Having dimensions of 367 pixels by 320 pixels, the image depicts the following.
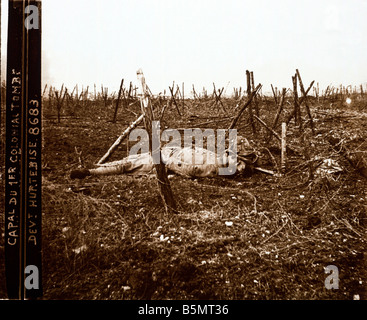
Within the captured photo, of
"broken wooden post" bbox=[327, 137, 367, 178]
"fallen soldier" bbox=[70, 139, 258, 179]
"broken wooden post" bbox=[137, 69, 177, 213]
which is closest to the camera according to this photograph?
"broken wooden post" bbox=[137, 69, 177, 213]

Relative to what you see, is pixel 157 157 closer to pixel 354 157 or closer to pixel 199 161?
pixel 199 161

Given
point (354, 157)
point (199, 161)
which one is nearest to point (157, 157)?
point (199, 161)

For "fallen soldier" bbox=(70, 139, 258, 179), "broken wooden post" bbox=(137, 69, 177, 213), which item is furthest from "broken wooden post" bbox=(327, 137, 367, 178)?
"broken wooden post" bbox=(137, 69, 177, 213)

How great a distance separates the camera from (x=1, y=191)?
2188 millimetres

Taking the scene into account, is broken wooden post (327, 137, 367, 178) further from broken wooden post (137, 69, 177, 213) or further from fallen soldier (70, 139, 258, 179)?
broken wooden post (137, 69, 177, 213)

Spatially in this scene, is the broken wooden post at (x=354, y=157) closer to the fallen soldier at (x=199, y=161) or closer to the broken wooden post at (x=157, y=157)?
the fallen soldier at (x=199, y=161)

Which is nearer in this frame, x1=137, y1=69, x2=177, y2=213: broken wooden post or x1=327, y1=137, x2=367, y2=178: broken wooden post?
x1=137, y1=69, x2=177, y2=213: broken wooden post

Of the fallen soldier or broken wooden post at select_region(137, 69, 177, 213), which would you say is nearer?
broken wooden post at select_region(137, 69, 177, 213)

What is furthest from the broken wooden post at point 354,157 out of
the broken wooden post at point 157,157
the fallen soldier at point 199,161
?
the broken wooden post at point 157,157

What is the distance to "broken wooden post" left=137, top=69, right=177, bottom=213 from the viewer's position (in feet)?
8.23

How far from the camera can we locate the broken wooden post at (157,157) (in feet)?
8.23

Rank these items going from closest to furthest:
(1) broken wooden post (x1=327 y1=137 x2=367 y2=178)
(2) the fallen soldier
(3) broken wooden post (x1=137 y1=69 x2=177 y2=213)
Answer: (3) broken wooden post (x1=137 y1=69 x2=177 y2=213)
(1) broken wooden post (x1=327 y1=137 x2=367 y2=178)
(2) the fallen soldier
